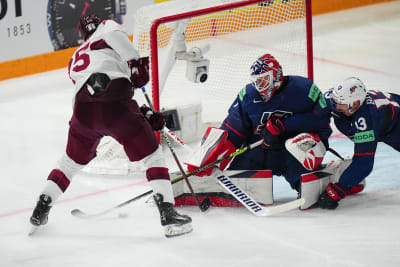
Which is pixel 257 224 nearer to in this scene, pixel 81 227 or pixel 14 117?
pixel 81 227

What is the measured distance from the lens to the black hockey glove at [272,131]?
4254 mm

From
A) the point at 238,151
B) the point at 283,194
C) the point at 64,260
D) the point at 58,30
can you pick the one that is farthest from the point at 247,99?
the point at 58,30

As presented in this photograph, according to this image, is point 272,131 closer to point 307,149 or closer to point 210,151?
point 307,149

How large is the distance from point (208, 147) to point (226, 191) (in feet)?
0.86

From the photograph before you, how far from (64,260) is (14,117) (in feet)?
9.18

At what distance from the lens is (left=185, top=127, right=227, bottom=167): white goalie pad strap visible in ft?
14.1

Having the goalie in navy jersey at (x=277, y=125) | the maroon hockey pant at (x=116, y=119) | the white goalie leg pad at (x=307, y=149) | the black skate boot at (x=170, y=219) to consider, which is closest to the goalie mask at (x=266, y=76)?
the goalie in navy jersey at (x=277, y=125)

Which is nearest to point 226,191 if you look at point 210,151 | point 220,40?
point 210,151

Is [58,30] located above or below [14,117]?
above

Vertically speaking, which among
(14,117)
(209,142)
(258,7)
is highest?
(258,7)

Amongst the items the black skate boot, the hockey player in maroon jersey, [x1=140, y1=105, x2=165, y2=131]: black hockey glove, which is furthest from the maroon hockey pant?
the black skate boot

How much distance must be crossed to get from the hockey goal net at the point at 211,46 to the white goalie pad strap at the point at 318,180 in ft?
3.83

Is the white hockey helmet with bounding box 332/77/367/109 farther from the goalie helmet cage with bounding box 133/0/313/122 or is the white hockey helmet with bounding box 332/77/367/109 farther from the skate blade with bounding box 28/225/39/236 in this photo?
the skate blade with bounding box 28/225/39/236

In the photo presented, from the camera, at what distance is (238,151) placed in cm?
437
